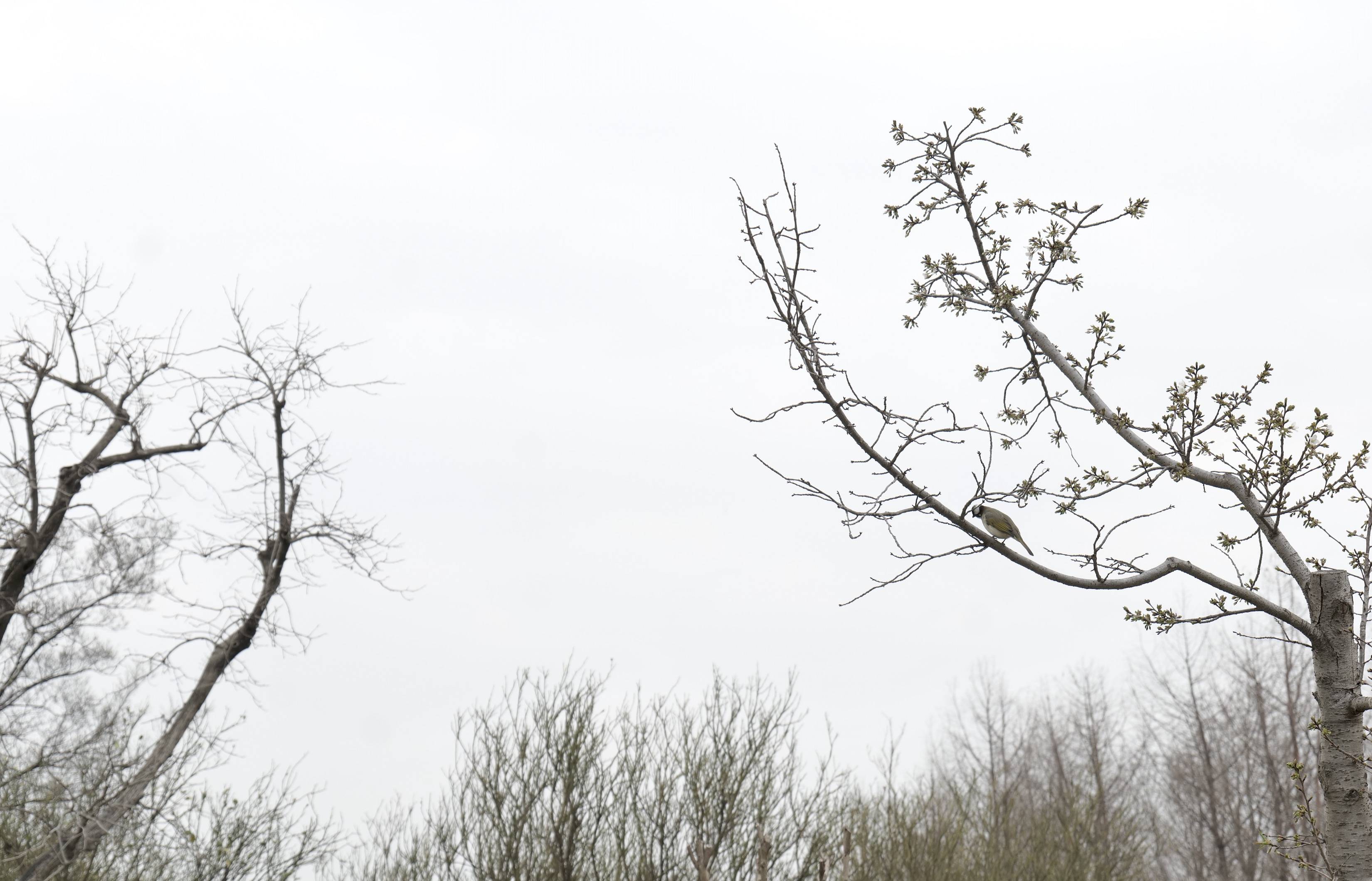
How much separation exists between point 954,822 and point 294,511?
28.4 feet

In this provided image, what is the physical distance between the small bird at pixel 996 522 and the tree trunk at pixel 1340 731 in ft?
3.32

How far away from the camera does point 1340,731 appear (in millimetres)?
3910

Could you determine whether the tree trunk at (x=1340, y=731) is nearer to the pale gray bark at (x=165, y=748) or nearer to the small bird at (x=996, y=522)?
the small bird at (x=996, y=522)

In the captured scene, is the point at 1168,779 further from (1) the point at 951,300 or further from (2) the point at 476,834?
(1) the point at 951,300

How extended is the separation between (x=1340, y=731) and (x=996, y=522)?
52.5 inches

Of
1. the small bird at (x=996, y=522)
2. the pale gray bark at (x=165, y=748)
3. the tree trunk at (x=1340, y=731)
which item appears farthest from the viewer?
the pale gray bark at (x=165, y=748)

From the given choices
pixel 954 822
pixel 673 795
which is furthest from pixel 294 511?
pixel 954 822

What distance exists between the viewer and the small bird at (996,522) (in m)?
4.32

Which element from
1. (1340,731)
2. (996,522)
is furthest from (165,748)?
(1340,731)

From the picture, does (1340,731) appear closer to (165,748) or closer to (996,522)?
(996,522)

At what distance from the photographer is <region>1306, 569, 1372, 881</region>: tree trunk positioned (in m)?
3.79

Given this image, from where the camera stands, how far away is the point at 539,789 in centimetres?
1324

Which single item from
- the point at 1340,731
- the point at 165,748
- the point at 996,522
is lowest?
the point at 1340,731

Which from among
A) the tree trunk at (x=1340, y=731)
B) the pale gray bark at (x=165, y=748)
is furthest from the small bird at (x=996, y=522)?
the pale gray bark at (x=165, y=748)
